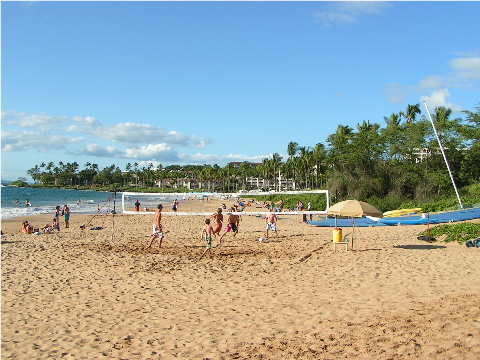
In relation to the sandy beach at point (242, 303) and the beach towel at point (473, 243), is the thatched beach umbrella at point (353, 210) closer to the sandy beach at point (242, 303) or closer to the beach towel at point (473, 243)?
the sandy beach at point (242, 303)

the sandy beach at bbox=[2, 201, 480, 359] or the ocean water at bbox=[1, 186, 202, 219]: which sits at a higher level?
the ocean water at bbox=[1, 186, 202, 219]

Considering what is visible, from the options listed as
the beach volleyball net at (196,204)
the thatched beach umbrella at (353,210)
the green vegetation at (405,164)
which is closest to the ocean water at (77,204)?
the beach volleyball net at (196,204)

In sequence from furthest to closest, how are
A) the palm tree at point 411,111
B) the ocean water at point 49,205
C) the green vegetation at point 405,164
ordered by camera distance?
the palm tree at point 411,111, the ocean water at point 49,205, the green vegetation at point 405,164

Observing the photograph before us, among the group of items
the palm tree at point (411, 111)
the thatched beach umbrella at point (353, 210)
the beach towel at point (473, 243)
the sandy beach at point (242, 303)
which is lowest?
the sandy beach at point (242, 303)

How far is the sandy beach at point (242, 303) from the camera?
5.06m

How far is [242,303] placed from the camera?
723 cm

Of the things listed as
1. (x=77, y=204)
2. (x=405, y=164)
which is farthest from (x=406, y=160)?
(x=77, y=204)

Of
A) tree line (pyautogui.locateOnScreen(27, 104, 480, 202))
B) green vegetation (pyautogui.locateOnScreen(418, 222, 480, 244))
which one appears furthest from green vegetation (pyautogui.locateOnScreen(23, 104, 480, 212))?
green vegetation (pyautogui.locateOnScreen(418, 222, 480, 244))

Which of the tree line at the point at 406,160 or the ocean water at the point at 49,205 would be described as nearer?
the tree line at the point at 406,160

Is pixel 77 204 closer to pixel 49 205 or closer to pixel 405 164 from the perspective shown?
pixel 49 205

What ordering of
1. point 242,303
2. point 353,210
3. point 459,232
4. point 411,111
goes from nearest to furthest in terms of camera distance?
point 242,303 < point 353,210 < point 459,232 < point 411,111

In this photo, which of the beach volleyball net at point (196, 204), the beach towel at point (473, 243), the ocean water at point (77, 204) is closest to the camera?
the beach towel at point (473, 243)

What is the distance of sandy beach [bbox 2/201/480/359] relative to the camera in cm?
506

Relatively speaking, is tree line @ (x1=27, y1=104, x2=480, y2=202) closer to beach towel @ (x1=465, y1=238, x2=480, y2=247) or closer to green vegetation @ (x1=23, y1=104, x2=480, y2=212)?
green vegetation @ (x1=23, y1=104, x2=480, y2=212)
